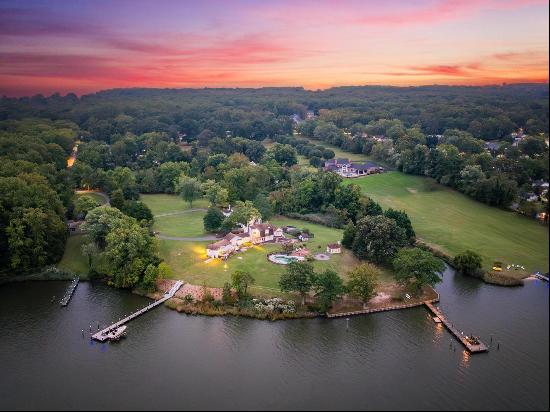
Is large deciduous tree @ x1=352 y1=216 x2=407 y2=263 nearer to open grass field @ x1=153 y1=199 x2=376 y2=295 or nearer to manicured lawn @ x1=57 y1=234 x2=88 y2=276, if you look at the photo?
open grass field @ x1=153 y1=199 x2=376 y2=295

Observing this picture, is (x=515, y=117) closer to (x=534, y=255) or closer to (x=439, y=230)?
(x=439, y=230)

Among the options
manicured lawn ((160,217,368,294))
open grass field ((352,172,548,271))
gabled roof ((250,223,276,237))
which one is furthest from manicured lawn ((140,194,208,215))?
open grass field ((352,172,548,271))

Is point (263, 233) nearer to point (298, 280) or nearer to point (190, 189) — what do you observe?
point (298, 280)

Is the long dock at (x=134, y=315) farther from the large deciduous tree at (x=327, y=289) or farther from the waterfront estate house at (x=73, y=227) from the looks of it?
the waterfront estate house at (x=73, y=227)

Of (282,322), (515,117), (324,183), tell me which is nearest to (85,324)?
(282,322)

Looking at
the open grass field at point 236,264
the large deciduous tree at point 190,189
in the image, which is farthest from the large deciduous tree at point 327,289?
the large deciduous tree at point 190,189

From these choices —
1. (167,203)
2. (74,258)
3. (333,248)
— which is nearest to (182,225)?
(167,203)
